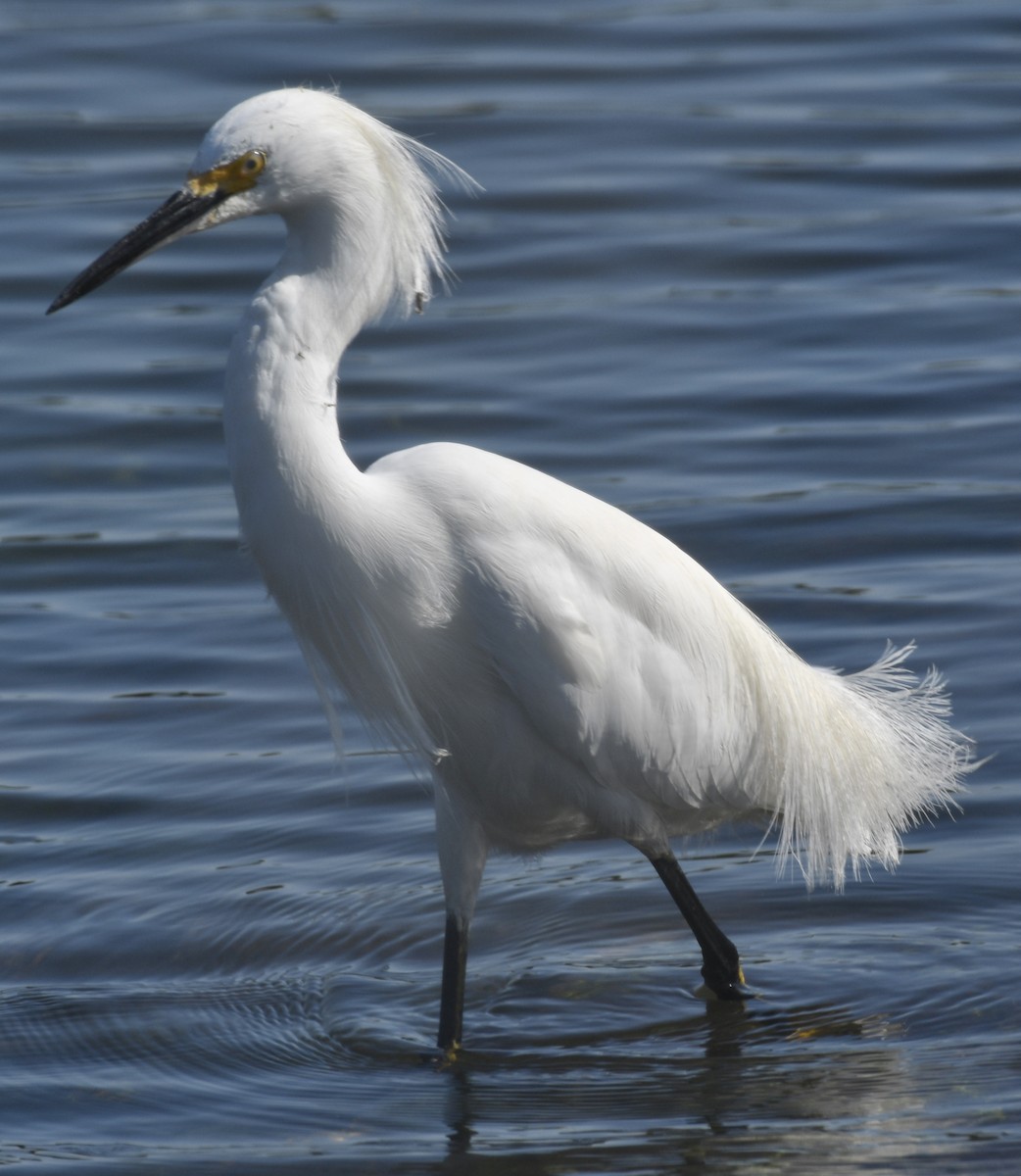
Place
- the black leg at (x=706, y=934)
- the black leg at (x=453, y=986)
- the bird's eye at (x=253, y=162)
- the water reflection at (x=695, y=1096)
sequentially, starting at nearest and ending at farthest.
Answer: the bird's eye at (x=253, y=162), the water reflection at (x=695, y=1096), the black leg at (x=453, y=986), the black leg at (x=706, y=934)

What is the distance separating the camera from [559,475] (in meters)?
8.71

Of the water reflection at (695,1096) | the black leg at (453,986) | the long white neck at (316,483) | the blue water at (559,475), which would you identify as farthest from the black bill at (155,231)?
the water reflection at (695,1096)

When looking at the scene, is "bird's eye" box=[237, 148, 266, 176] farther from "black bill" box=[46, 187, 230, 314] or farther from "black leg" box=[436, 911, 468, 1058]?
"black leg" box=[436, 911, 468, 1058]

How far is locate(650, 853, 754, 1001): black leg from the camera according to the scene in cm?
506

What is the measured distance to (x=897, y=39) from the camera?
14453mm

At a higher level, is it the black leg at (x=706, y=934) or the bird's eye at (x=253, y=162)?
the bird's eye at (x=253, y=162)

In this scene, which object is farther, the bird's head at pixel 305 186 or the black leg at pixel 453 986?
the black leg at pixel 453 986

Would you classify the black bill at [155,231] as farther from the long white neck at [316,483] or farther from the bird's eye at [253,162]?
the long white neck at [316,483]

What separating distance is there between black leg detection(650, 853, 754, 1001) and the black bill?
1988 mm

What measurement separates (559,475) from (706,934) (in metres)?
3.91

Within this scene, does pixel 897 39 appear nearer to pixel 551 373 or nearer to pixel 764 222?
pixel 764 222

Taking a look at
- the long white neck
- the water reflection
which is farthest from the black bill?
the water reflection

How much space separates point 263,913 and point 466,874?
983 millimetres

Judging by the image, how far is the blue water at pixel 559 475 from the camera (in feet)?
15.4
